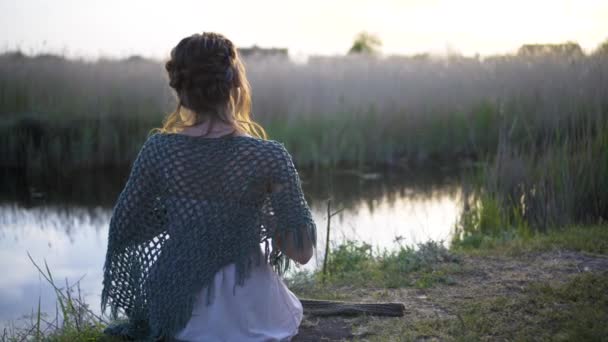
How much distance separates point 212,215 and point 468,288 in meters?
1.77

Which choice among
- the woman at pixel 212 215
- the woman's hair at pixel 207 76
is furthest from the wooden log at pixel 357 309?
the woman's hair at pixel 207 76

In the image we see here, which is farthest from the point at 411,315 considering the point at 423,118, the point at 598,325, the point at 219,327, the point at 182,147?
the point at 423,118

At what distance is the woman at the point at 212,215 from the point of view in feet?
8.90

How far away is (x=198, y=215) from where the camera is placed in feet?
9.14

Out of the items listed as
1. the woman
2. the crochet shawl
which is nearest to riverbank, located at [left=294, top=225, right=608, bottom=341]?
the woman

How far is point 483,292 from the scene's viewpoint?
384 centimetres

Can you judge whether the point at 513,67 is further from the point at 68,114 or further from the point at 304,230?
the point at 304,230

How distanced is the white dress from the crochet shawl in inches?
1.4

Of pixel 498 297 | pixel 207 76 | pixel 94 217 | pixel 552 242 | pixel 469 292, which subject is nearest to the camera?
pixel 207 76

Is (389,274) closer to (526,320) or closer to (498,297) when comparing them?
(498,297)

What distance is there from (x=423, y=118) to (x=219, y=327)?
845 cm

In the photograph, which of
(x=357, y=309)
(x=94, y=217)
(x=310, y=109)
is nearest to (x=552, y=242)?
(x=357, y=309)

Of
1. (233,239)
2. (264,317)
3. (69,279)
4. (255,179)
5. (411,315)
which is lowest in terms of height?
(69,279)

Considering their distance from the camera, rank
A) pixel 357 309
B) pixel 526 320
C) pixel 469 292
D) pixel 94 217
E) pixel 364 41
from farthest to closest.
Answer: pixel 364 41 → pixel 94 217 → pixel 469 292 → pixel 357 309 → pixel 526 320
